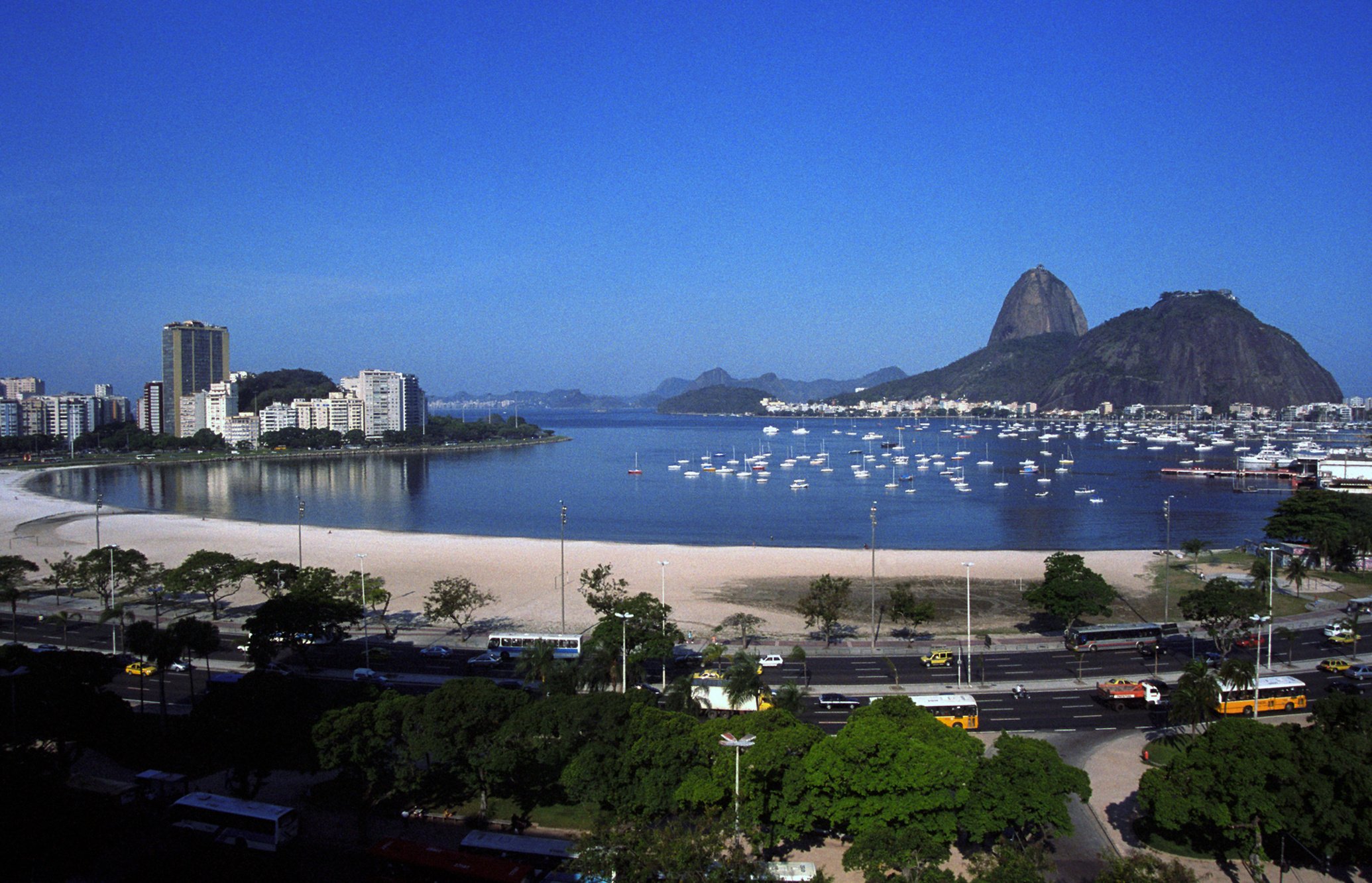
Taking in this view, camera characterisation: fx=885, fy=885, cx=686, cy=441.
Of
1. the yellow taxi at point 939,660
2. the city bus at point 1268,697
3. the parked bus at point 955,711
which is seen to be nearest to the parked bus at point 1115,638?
the yellow taxi at point 939,660

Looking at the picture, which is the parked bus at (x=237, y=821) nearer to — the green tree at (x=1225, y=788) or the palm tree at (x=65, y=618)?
the palm tree at (x=65, y=618)

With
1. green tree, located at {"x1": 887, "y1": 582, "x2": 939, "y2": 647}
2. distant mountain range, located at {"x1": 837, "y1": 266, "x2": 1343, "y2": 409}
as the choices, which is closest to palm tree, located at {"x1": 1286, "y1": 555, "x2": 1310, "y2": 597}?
green tree, located at {"x1": 887, "y1": 582, "x2": 939, "y2": 647}

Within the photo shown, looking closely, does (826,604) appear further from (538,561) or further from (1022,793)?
(538,561)

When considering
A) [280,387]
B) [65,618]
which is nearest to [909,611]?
[65,618]

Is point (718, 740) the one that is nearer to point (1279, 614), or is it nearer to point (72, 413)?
point (1279, 614)

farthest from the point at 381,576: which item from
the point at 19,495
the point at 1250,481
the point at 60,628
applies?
the point at 1250,481

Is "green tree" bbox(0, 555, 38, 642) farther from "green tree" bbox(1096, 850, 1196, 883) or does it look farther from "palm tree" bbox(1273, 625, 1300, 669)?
"palm tree" bbox(1273, 625, 1300, 669)
